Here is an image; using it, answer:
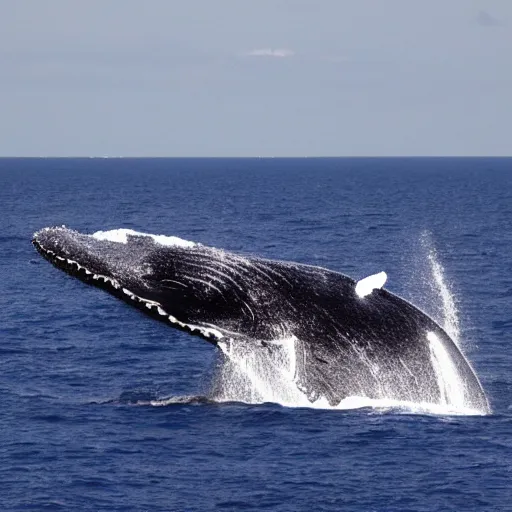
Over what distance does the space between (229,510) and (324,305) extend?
3.27 metres

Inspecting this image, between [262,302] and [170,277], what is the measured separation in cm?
127

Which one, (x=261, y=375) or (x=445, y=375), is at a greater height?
(x=445, y=375)

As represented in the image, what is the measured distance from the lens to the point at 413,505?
17.3 metres

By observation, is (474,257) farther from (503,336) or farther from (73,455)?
(73,455)

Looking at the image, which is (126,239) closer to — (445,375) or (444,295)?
(445,375)

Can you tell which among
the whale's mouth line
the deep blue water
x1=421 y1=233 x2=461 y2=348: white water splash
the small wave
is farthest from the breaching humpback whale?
x1=421 y1=233 x2=461 y2=348: white water splash

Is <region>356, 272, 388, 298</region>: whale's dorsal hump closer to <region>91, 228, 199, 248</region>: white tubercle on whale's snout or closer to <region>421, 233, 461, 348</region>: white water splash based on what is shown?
<region>91, 228, 199, 248</region>: white tubercle on whale's snout

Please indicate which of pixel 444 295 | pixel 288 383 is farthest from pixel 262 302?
pixel 444 295

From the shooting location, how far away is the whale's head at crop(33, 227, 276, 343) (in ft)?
52.4

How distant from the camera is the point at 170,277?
53.2 feet

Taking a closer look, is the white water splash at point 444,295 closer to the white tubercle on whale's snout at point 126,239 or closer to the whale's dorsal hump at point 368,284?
the whale's dorsal hump at point 368,284

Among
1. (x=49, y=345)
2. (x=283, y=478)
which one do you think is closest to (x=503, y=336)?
(x=49, y=345)

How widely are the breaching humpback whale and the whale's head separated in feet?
0.04

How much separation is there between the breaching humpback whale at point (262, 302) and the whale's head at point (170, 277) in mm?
13
